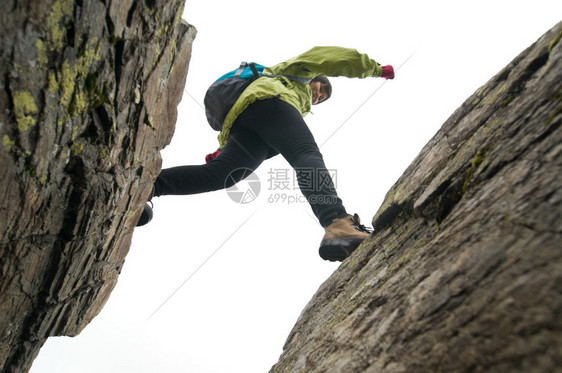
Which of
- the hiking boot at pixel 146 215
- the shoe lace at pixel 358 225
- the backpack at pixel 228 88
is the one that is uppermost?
the backpack at pixel 228 88

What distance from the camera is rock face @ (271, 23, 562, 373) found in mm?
1780

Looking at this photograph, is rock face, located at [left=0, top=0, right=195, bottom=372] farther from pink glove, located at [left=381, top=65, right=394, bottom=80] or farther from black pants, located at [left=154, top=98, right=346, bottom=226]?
pink glove, located at [left=381, top=65, right=394, bottom=80]

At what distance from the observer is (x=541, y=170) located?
2.12 m

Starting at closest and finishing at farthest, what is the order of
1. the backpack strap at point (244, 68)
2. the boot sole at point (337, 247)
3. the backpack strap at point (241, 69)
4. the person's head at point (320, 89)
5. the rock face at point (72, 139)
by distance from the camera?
1. the rock face at point (72, 139)
2. the boot sole at point (337, 247)
3. the backpack strap at point (244, 68)
4. the backpack strap at point (241, 69)
5. the person's head at point (320, 89)

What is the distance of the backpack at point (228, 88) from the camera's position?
16.4 ft

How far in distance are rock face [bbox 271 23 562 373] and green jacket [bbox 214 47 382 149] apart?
1728 mm

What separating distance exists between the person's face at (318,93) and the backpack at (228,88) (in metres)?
0.67

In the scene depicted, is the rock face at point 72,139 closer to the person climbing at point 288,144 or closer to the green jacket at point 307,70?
the person climbing at point 288,144

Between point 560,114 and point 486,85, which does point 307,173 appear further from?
point 560,114

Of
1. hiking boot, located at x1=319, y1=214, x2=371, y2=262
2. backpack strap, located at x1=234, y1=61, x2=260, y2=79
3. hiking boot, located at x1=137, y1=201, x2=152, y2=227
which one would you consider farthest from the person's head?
hiking boot, located at x1=137, y1=201, x2=152, y2=227

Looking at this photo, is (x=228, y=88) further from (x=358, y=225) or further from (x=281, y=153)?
(x=358, y=225)

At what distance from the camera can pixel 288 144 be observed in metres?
4.60

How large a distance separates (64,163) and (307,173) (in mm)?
2409

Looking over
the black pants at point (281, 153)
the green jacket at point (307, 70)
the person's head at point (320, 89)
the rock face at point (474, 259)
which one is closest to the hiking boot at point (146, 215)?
the black pants at point (281, 153)
